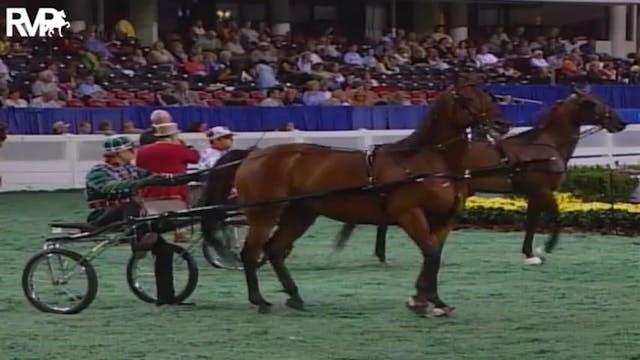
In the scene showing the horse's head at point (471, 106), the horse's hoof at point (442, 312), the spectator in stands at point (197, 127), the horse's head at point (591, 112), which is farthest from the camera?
the spectator in stands at point (197, 127)

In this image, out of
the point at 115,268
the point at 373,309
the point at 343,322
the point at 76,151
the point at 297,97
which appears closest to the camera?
the point at 343,322

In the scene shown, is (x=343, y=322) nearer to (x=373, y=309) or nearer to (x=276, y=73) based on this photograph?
(x=373, y=309)

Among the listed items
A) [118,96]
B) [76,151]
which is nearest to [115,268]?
[76,151]

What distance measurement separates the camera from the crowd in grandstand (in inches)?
1116

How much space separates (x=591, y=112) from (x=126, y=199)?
589cm

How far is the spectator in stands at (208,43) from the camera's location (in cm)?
3306

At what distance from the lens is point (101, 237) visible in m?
12.0

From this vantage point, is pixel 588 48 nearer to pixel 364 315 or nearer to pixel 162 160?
pixel 162 160

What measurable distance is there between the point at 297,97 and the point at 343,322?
65.1ft

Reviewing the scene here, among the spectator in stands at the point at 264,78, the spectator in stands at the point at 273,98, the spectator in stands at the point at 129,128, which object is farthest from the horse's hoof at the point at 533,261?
the spectator in stands at the point at 264,78

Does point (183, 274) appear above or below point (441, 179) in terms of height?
below

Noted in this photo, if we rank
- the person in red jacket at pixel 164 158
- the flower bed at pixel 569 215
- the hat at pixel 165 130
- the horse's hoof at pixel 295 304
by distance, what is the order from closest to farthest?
the horse's hoof at pixel 295 304 → the person in red jacket at pixel 164 158 → the hat at pixel 165 130 → the flower bed at pixel 569 215

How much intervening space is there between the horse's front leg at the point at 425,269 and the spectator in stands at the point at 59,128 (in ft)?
53.3

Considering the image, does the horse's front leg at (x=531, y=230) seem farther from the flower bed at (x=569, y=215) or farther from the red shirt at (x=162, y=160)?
the red shirt at (x=162, y=160)
